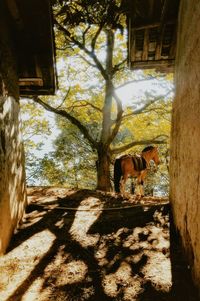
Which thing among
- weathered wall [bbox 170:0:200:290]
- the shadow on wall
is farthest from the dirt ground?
weathered wall [bbox 170:0:200:290]

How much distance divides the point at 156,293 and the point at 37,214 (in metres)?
4.67

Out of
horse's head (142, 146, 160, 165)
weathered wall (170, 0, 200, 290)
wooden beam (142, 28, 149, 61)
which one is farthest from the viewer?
horse's head (142, 146, 160, 165)

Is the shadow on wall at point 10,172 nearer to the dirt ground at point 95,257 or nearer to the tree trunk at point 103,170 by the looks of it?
the dirt ground at point 95,257

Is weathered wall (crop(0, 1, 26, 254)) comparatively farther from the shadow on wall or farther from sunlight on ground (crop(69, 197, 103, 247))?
sunlight on ground (crop(69, 197, 103, 247))

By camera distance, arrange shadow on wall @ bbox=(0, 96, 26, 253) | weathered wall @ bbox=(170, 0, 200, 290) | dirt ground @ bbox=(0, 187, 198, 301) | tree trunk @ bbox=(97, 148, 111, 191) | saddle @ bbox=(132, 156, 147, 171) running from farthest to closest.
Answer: tree trunk @ bbox=(97, 148, 111, 191) → saddle @ bbox=(132, 156, 147, 171) → shadow on wall @ bbox=(0, 96, 26, 253) → dirt ground @ bbox=(0, 187, 198, 301) → weathered wall @ bbox=(170, 0, 200, 290)

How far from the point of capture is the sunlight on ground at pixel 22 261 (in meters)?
4.85

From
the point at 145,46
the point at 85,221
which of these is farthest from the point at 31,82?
the point at 85,221

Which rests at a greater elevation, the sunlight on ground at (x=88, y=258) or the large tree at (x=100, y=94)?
the large tree at (x=100, y=94)

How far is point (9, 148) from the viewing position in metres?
6.68

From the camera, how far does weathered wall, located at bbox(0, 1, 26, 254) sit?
6.01 metres

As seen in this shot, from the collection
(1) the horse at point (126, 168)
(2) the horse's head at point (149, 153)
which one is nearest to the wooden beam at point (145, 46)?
(1) the horse at point (126, 168)

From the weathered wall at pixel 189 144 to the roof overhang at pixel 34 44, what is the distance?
3477mm

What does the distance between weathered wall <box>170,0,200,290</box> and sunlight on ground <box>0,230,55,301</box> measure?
287 cm

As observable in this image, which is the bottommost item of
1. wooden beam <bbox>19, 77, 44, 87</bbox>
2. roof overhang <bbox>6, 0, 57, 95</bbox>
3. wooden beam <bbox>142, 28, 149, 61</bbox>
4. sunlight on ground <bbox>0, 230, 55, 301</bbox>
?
sunlight on ground <bbox>0, 230, 55, 301</bbox>
